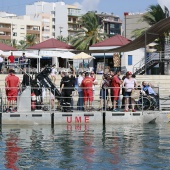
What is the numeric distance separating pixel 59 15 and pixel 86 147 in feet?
523

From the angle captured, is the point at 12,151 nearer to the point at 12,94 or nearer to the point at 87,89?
the point at 12,94

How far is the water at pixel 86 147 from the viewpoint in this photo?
1567 centimetres

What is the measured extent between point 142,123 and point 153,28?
15348 mm

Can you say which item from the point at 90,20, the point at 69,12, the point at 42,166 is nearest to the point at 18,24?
the point at 69,12

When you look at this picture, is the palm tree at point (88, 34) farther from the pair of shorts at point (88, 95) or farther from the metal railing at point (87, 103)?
the pair of shorts at point (88, 95)

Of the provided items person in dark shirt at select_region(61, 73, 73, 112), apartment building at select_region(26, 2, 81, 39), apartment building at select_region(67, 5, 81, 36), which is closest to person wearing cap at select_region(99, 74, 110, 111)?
person in dark shirt at select_region(61, 73, 73, 112)

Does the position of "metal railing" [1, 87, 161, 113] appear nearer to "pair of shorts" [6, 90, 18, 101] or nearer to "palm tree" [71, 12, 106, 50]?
"pair of shorts" [6, 90, 18, 101]

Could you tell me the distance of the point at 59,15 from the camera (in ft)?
579

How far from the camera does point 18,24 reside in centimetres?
15975

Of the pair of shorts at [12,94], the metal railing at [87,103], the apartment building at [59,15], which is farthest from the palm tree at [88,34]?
the apartment building at [59,15]

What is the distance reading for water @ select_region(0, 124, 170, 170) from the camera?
51.4ft

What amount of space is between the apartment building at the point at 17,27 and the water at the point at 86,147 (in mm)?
131148

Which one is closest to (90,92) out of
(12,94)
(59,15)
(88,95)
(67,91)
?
(88,95)

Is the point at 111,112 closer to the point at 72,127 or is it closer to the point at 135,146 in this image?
the point at 72,127
